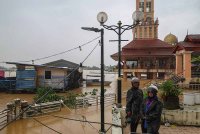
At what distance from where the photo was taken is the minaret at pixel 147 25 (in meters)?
43.2

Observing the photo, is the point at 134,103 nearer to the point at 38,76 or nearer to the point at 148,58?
the point at 38,76

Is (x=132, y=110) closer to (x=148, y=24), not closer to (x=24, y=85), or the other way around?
(x=24, y=85)

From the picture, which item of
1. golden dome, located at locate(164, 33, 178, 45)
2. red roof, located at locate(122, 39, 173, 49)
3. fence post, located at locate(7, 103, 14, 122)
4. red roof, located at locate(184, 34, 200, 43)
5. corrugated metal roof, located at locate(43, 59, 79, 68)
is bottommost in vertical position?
fence post, located at locate(7, 103, 14, 122)

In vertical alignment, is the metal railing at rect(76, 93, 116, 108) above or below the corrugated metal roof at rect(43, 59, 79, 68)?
below

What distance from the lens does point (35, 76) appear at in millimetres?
30641

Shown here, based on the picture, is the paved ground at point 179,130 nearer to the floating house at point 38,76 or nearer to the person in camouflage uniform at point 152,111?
the person in camouflage uniform at point 152,111

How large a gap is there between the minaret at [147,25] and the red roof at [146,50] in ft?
22.0

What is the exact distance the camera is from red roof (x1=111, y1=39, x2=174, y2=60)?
33.6 metres

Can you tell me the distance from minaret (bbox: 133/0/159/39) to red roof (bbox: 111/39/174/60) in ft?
22.0

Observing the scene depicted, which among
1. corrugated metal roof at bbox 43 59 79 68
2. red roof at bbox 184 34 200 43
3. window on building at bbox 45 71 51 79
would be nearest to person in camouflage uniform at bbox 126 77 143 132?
red roof at bbox 184 34 200 43

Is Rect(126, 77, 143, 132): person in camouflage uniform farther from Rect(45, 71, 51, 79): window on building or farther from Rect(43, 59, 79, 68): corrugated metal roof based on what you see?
Rect(43, 59, 79, 68): corrugated metal roof

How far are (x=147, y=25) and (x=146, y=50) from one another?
1169 cm

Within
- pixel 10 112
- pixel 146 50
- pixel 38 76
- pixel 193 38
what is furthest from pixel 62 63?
pixel 10 112

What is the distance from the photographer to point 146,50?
34.8 metres
